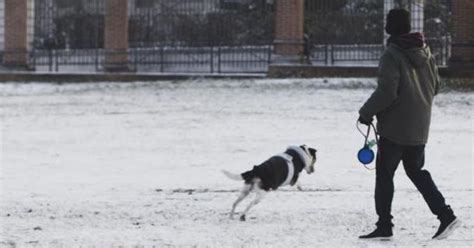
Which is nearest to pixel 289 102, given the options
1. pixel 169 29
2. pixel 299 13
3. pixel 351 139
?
pixel 351 139

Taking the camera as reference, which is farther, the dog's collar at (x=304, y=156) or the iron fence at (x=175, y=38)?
the iron fence at (x=175, y=38)

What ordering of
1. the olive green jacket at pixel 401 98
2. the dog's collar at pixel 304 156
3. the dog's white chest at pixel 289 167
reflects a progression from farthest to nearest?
1. the dog's collar at pixel 304 156
2. the dog's white chest at pixel 289 167
3. the olive green jacket at pixel 401 98

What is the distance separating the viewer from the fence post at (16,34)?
3084 centimetres

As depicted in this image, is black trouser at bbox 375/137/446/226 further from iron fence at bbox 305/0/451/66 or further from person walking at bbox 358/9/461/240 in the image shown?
iron fence at bbox 305/0/451/66

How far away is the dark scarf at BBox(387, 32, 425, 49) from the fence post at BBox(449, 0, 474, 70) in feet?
58.2

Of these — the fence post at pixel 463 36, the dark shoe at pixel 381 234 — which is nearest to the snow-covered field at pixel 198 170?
the dark shoe at pixel 381 234

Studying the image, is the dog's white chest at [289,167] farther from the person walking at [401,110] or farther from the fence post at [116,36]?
the fence post at [116,36]

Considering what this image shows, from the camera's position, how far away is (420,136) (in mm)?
7555

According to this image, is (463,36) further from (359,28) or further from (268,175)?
(268,175)

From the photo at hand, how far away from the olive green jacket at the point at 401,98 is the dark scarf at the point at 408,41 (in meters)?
0.03

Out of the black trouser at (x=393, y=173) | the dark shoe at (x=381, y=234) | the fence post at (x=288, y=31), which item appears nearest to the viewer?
the black trouser at (x=393, y=173)

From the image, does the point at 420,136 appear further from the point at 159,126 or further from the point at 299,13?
the point at 299,13

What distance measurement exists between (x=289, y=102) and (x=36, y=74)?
11004 millimetres

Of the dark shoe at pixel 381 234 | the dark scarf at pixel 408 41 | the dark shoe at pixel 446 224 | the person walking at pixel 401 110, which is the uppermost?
the dark scarf at pixel 408 41
